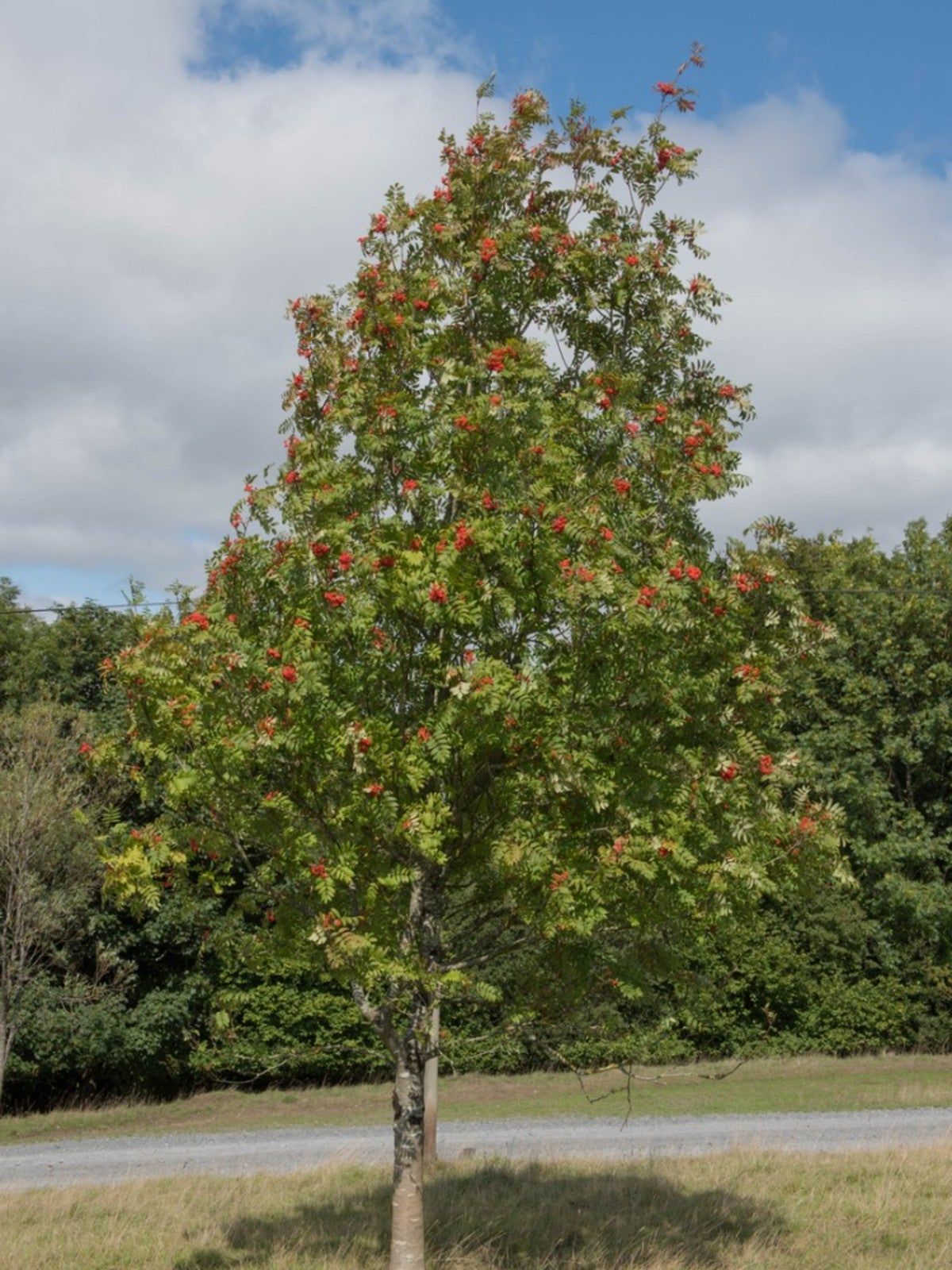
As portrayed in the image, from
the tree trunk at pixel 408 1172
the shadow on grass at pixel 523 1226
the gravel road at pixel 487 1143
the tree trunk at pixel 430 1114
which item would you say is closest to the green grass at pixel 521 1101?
the gravel road at pixel 487 1143

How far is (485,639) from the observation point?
8.59 metres

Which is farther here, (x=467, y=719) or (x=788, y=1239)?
(x=788, y=1239)

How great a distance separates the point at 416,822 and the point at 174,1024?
19.5 m

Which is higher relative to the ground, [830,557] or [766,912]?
[830,557]

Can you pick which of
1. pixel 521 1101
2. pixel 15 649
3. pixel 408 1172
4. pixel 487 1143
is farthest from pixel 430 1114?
pixel 15 649

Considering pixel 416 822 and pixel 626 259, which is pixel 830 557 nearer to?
pixel 626 259

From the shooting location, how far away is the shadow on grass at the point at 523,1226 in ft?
34.4

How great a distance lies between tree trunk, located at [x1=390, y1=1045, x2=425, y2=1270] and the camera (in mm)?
8938

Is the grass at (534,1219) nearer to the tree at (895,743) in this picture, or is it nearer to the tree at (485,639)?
the tree at (485,639)

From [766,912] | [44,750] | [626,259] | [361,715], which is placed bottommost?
[766,912]

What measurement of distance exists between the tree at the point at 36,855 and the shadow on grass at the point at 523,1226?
37.9 ft

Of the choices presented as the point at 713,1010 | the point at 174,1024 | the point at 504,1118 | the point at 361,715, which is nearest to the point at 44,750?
the point at 174,1024

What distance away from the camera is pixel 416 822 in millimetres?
7586

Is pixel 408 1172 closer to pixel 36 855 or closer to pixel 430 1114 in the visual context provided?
pixel 430 1114
